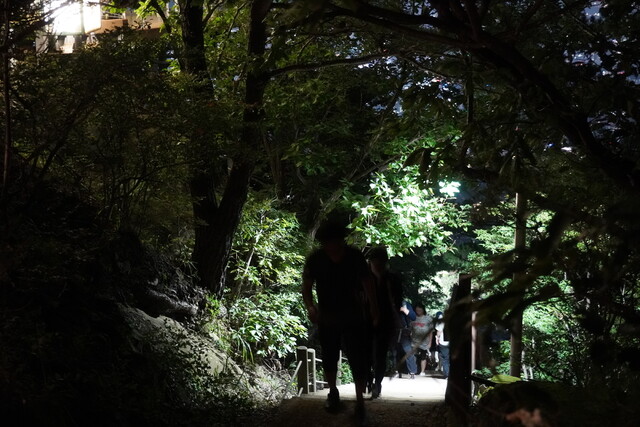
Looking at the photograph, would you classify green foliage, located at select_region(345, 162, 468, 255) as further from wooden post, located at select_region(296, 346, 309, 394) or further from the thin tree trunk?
the thin tree trunk

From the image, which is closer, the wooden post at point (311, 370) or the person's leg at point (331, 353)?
the person's leg at point (331, 353)

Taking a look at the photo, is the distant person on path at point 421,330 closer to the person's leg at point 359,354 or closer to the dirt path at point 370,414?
the dirt path at point 370,414

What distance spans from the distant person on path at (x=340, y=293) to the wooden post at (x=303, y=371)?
6.55 metres

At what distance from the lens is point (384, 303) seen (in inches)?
258

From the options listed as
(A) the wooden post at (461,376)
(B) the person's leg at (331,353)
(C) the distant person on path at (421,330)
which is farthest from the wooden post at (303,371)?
(A) the wooden post at (461,376)

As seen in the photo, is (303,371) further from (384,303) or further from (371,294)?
(371,294)

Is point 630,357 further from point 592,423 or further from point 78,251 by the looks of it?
point 78,251

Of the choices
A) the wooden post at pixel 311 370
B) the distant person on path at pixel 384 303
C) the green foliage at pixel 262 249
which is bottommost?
the wooden post at pixel 311 370

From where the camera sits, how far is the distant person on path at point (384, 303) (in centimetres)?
646

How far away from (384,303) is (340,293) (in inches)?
50.1

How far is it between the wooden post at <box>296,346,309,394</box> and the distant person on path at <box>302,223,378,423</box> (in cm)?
655

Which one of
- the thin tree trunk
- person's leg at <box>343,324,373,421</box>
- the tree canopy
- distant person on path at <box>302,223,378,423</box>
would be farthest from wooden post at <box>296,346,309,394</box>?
the thin tree trunk

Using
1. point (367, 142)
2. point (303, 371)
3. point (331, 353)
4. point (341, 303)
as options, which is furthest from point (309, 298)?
point (367, 142)

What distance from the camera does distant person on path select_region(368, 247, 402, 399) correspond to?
6465mm
